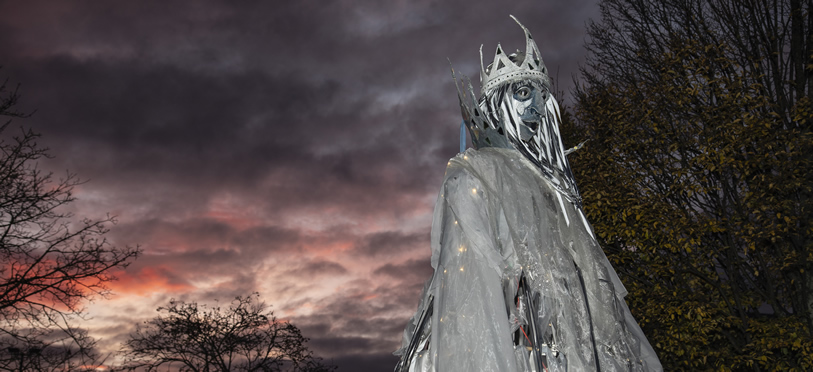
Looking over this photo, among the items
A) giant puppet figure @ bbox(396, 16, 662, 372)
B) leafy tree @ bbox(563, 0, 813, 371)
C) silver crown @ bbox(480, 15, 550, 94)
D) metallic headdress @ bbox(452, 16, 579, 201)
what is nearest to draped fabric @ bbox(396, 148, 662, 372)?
giant puppet figure @ bbox(396, 16, 662, 372)

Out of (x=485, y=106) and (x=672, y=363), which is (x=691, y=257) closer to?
(x=672, y=363)

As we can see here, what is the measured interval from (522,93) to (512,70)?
0.52 ft

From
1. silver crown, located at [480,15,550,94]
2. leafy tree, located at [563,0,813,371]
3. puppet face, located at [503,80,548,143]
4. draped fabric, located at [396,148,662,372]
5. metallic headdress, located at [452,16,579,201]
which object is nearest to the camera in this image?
draped fabric, located at [396,148,662,372]

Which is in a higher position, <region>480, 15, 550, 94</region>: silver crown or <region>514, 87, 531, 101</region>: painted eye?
<region>480, 15, 550, 94</region>: silver crown

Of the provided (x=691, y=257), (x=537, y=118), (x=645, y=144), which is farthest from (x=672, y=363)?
(x=537, y=118)

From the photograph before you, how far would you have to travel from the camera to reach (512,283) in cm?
247

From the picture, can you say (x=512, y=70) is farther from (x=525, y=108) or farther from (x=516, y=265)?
(x=516, y=265)

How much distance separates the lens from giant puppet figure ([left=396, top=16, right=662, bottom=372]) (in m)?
2.27

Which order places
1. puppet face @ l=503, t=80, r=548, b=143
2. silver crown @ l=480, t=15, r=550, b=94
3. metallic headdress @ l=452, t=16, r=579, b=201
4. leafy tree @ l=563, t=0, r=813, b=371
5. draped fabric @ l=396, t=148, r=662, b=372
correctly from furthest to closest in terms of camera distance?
leafy tree @ l=563, t=0, r=813, b=371 < silver crown @ l=480, t=15, r=550, b=94 < puppet face @ l=503, t=80, r=548, b=143 < metallic headdress @ l=452, t=16, r=579, b=201 < draped fabric @ l=396, t=148, r=662, b=372

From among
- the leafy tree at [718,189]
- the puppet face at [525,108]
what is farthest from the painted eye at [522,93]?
the leafy tree at [718,189]

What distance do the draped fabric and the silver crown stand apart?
20.1 inches

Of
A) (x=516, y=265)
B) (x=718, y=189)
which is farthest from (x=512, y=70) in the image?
(x=718, y=189)

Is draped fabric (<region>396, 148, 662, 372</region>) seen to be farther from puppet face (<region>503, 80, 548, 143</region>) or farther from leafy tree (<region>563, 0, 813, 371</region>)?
leafy tree (<region>563, 0, 813, 371</region>)

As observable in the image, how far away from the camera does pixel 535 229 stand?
2.63 meters
